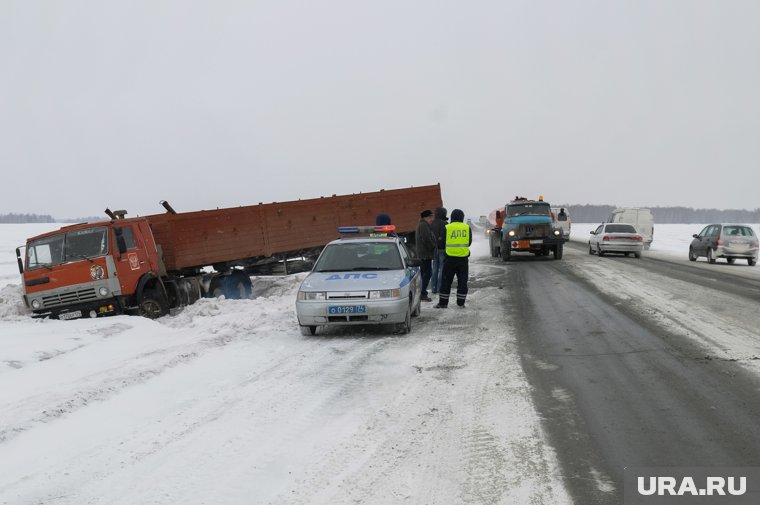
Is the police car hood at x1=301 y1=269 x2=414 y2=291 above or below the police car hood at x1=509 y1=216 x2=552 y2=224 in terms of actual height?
below

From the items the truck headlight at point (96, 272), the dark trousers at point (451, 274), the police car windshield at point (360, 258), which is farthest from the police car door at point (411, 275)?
the truck headlight at point (96, 272)

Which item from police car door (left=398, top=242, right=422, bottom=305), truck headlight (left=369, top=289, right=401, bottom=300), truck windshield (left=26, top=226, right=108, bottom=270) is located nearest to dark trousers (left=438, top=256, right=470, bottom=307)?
police car door (left=398, top=242, right=422, bottom=305)

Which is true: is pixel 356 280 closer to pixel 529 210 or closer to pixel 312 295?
pixel 312 295

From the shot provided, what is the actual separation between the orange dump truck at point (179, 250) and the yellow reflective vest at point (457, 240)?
645 centimetres

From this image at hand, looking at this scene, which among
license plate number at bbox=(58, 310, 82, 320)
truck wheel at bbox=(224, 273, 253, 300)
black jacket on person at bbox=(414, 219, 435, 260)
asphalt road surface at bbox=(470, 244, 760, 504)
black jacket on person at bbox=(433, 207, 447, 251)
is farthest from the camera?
truck wheel at bbox=(224, 273, 253, 300)

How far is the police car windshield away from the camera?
9.80 m

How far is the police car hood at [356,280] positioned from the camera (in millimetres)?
8797

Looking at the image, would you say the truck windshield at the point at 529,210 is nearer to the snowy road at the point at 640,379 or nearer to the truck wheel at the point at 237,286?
the snowy road at the point at 640,379

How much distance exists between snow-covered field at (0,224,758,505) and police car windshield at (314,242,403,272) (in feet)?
4.44

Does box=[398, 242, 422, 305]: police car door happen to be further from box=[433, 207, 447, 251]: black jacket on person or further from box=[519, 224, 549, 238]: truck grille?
box=[519, 224, 549, 238]: truck grille

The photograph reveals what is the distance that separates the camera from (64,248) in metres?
12.2

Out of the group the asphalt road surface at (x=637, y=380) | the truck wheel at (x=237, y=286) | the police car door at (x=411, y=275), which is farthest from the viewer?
the truck wheel at (x=237, y=286)

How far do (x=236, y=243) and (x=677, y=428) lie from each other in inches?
513

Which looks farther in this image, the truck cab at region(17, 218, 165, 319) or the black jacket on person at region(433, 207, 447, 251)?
the black jacket on person at region(433, 207, 447, 251)
